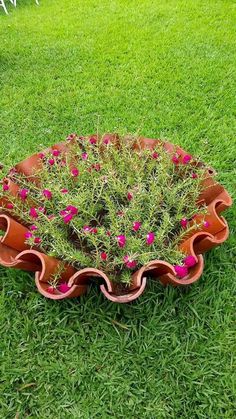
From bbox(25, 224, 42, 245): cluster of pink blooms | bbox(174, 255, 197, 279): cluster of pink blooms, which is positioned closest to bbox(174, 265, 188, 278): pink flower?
bbox(174, 255, 197, 279): cluster of pink blooms

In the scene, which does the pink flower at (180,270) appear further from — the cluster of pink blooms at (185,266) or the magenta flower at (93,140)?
the magenta flower at (93,140)

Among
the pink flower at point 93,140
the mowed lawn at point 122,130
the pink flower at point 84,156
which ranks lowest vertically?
the mowed lawn at point 122,130

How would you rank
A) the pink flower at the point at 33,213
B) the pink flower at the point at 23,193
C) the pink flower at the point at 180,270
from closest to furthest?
the pink flower at the point at 180,270 → the pink flower at the point at 33,213 → the pink flower at the point at 23,193

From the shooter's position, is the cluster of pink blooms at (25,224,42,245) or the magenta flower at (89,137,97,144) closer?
the cluster of pink blooms at (25,224,42,245)

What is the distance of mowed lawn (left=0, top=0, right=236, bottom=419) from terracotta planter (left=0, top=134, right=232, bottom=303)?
0.21 m

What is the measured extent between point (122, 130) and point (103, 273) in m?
1.90

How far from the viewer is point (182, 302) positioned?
2.24 m

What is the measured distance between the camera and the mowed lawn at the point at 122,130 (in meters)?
1.99

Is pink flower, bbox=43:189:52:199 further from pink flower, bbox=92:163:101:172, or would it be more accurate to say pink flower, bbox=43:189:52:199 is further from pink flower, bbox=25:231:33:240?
pink flower, bbox=92:163:101:172

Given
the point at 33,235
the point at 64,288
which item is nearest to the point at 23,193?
the point at 33,235

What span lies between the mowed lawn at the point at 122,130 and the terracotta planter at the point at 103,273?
21 cm

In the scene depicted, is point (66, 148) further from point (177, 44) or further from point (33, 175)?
point (177, 44)

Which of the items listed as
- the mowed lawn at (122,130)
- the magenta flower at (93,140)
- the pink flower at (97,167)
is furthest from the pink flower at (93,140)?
the mowed lawn at (122,130)

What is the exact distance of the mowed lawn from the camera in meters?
1.99
